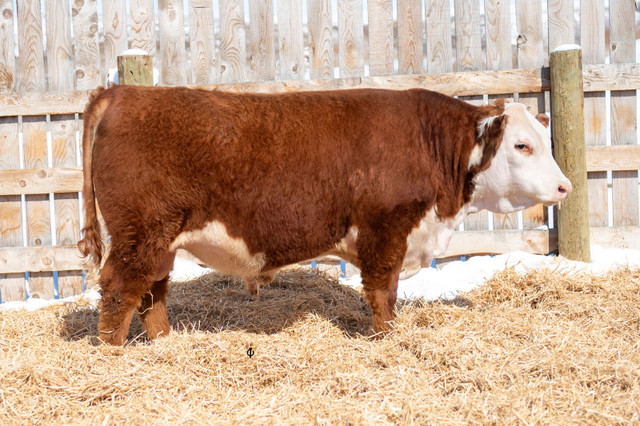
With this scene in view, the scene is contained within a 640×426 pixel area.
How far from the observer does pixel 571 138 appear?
5641mm

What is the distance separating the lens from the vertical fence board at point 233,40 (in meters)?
5.92

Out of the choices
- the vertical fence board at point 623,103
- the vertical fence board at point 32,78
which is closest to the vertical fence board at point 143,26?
the vertical fence board at point 32,78

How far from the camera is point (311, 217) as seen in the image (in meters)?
3.93

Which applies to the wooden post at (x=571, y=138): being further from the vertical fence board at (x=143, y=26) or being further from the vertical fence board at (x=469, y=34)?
the vertical fence board at (x=143, y=26)

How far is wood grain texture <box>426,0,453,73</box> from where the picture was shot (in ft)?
19.3

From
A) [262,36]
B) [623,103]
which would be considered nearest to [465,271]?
[623,103]

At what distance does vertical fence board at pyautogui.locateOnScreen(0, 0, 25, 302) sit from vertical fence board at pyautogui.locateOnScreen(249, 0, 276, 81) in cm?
223

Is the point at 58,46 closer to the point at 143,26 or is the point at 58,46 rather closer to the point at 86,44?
the point at 86,44

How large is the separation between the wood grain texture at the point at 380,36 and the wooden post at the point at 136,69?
6.55 feet

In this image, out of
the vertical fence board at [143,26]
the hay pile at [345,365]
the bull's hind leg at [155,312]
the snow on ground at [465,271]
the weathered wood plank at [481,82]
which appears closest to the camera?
the hay pile at [345,365]

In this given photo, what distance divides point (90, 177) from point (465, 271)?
336cm

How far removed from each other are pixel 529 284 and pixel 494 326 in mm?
1066

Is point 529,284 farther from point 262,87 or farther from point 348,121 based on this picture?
point 262,87

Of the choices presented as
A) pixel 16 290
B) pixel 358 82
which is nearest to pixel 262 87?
pixel 358 82
